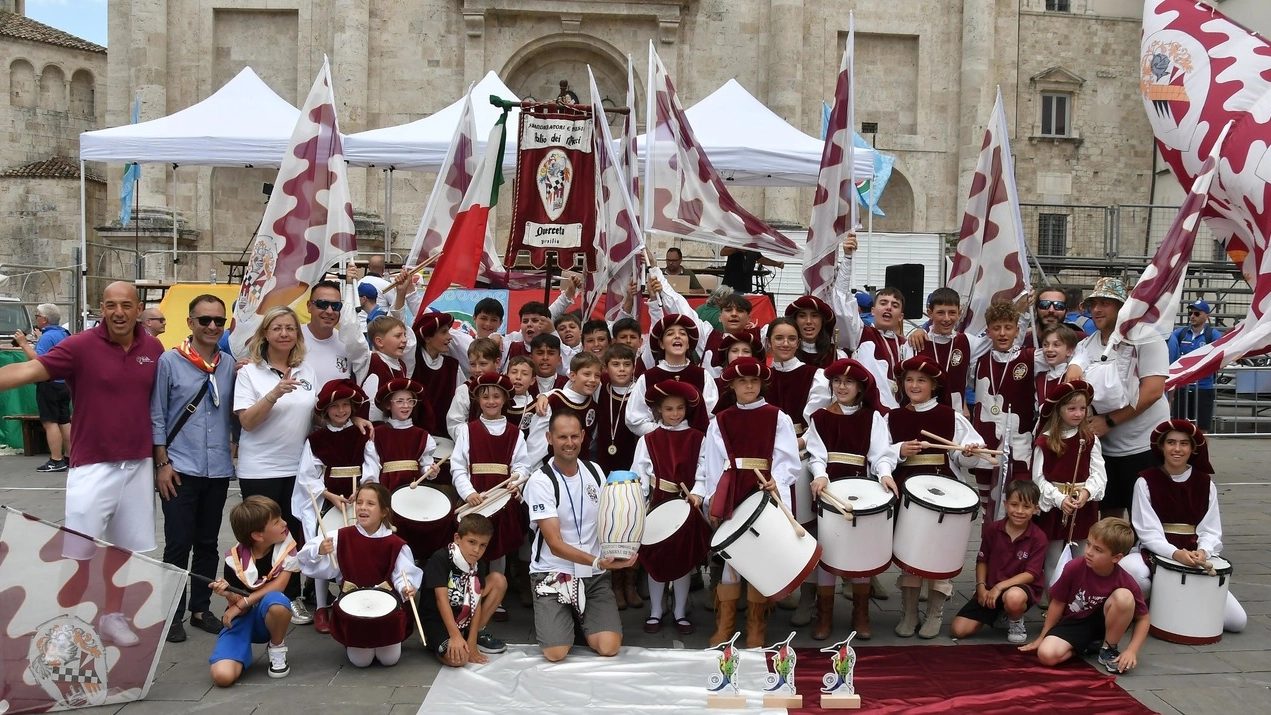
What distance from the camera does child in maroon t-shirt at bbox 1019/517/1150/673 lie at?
543cm

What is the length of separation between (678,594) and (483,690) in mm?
1465

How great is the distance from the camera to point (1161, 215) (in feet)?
73.2

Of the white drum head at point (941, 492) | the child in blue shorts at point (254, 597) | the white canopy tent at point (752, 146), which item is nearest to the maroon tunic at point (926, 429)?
the white drum head at point (941, 492)

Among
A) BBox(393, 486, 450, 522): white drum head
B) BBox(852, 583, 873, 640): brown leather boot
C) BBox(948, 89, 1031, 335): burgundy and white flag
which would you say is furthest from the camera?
BBox(948, 89, 1031, 335): burgundy and white flag

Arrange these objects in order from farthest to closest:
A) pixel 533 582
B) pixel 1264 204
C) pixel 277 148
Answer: pixel 277 148 → pixel 1264 204 → pixel 533 582

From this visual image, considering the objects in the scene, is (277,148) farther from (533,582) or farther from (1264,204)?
(1264,204)

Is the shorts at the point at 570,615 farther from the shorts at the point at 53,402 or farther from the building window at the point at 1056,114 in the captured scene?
the building window at the point at 1056,114

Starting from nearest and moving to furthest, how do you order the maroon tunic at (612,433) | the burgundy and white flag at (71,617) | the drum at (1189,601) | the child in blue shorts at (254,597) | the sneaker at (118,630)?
the burgundy and white flag at (71,617)
the sneaker at (118,630)
the child in blue shorts at (254,597)
the drum at (1189,601)
the maroon tunic at (612,433)

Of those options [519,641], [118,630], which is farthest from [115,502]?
[519,641]

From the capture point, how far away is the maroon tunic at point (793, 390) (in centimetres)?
657

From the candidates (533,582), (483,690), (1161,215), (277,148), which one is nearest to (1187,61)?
(533,582)

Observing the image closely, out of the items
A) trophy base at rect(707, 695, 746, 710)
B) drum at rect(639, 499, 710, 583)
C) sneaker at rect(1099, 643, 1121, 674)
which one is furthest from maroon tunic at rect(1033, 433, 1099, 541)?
trophy base at rect(707, 695, 746, 710)

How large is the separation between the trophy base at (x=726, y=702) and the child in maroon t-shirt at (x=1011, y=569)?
169 centimetres

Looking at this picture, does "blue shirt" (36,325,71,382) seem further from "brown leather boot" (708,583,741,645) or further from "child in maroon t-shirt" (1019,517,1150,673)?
"child in maroon t-shirt" (1019,517,1150,673)
